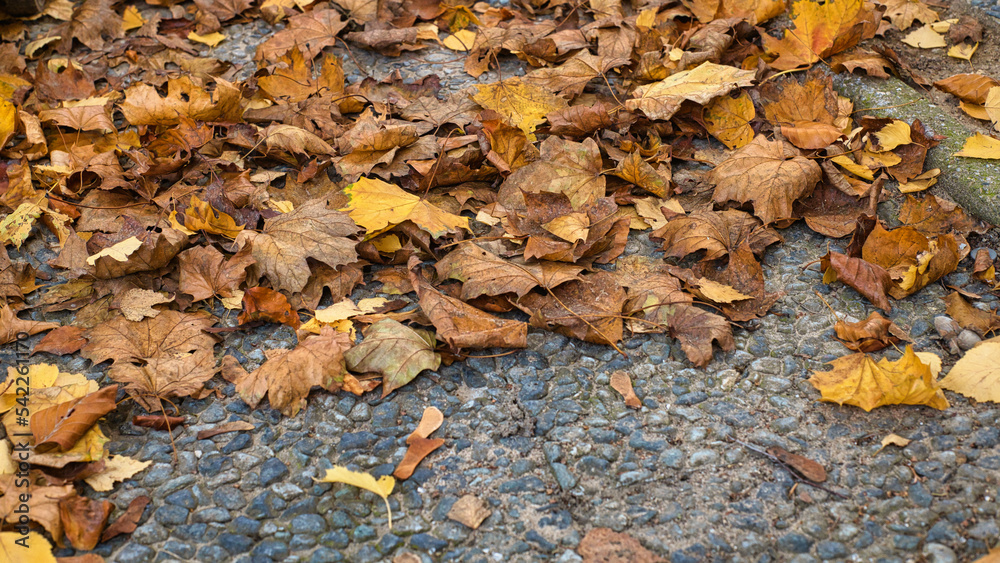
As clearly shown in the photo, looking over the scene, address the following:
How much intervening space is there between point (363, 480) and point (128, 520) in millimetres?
593

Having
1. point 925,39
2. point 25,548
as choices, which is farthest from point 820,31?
point 25,548

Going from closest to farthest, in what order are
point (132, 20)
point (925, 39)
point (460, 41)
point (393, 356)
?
1. point (393, 356)
2. point (925, 39)
3. point (460, 41)
4. point (132, 20)

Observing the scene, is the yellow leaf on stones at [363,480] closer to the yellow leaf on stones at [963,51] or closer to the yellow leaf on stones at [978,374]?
the yellow leaf on stones at [978,374]

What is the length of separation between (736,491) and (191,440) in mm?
1504

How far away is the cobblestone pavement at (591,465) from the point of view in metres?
1.65

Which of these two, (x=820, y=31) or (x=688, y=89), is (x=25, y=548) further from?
(x=820, y=31)

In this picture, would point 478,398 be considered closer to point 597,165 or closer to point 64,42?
point 597,165

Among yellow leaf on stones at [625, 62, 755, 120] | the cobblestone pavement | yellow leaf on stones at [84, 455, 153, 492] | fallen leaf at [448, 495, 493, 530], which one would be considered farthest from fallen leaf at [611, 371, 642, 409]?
yellow leaf on stones at [84, 455, 153, 492]

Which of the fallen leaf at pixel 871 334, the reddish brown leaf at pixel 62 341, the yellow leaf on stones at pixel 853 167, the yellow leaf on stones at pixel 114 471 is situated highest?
the yellow leaf on stones at pixel 853 167

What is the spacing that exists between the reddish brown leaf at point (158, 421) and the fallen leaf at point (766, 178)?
1969 millimetres

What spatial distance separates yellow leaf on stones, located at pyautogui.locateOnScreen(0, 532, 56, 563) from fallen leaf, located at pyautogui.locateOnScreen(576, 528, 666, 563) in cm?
127

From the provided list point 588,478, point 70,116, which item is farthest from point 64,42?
point 588,478

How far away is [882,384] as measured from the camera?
1.92 meters

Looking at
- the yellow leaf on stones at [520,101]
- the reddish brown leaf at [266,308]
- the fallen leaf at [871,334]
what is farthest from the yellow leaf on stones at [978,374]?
the reddish brown leaf at [266,308]
